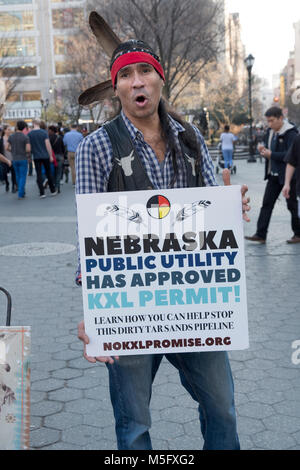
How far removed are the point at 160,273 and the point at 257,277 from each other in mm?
4838

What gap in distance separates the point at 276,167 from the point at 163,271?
22.3 feet

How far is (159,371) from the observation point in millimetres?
4352

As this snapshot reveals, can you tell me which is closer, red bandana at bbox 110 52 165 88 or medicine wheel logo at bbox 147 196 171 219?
medicine wheel logo at bbox 147 196 171 219

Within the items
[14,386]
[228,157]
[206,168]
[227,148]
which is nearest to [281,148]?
[206,168]

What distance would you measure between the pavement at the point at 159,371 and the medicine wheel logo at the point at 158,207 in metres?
1.55

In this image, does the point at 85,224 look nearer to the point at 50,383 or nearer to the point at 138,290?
the point at 138,290

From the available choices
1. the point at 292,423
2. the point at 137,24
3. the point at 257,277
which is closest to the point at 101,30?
the point at 292,423

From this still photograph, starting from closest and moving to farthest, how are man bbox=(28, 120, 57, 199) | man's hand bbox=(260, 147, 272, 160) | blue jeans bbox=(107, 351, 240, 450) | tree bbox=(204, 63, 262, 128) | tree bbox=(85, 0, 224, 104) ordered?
blue jeans bbox=(107, 351, 240, 450) → man's hand bbox=(260, 147, 272, 160) → man bbox=(28, 120, 57, 199) → tree bbox=(85, 0, 224, 104) → tree bbox=(204, 63, 262, 128)

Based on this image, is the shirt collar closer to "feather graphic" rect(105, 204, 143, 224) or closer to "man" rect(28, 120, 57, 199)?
"feather graphic" rect(105, 204, 143, 224)

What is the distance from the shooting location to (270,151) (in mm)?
8672

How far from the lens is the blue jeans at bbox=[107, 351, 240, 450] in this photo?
2.29 metres

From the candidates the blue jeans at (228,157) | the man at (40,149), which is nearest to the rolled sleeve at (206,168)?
the man at (40,149)

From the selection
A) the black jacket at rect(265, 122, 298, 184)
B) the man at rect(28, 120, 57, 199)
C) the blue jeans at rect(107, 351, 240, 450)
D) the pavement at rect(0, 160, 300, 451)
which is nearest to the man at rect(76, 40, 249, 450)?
the blue jeans at rect(107, 351, 240, 450)

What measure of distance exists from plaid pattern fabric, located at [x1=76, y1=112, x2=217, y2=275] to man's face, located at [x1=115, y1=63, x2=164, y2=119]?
7 centimetres
